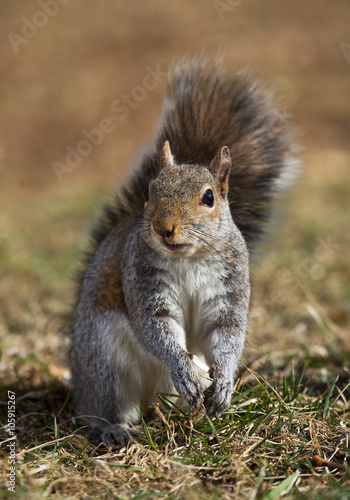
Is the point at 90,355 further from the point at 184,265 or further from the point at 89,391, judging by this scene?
the point at 184,265

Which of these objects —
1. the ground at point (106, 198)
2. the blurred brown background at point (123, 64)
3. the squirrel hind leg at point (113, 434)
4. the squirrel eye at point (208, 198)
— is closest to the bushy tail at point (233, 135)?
the ground at point (106, 198)

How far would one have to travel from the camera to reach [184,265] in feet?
6.18

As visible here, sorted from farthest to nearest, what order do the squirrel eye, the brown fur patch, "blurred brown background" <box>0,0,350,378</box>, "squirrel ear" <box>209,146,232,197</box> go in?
"blurred brown background" <box>0,0,350,378</box> → the brown fur patch → "squirrel ear" <box>209,146,232,197</box> → the squirrel eye

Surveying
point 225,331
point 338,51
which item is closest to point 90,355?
point 225,331

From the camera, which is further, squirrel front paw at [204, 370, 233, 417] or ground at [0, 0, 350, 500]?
squirrel front paw at [204, 370, 233, 417]

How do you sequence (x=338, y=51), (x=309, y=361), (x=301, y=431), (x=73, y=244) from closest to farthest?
(x=301, y=431), (x=309, y=361), (x=73, y=244), (x=338, y=51)

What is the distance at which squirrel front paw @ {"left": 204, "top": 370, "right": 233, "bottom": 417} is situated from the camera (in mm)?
1877

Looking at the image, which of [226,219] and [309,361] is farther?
[309,361]

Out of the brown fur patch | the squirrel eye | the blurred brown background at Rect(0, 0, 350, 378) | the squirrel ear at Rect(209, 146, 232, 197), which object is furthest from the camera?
the blurred brown background at Rect(0, 0, 350, 378)

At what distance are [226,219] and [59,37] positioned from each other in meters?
9.65

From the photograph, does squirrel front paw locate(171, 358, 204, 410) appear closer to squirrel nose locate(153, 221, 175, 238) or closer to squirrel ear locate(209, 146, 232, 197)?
squirrel nose locate(153, 221, 175, 238)

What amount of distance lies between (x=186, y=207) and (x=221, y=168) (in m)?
0.26

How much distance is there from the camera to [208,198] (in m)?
1.86

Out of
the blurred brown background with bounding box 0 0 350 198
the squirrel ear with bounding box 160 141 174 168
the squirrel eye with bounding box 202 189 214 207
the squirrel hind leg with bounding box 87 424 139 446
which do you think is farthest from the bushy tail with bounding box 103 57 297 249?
→ the blurred brown background with bounding box 0 0 350 198
